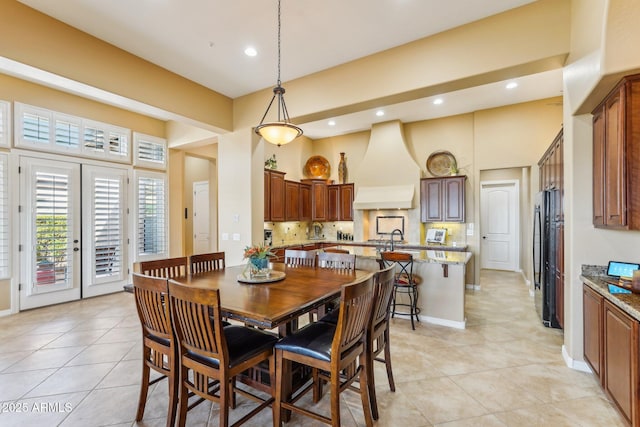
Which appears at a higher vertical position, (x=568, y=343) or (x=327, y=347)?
(x=327, y=347)

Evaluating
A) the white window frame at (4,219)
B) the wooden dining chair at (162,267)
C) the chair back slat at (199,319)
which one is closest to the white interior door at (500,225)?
the wooden dining chair at (162,267)

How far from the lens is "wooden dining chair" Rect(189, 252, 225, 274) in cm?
315

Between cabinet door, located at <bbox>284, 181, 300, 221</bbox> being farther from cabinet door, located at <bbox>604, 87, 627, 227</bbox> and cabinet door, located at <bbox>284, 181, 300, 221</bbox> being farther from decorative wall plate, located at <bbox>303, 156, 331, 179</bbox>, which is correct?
cabinet door, located at <bbox>604, 87, 627, 227</bbox>

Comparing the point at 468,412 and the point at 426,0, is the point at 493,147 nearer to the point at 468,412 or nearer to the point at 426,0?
the point at 426,0

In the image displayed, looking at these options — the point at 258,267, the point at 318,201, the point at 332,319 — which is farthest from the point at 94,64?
the point at 318,201

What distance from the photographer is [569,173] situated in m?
2.85

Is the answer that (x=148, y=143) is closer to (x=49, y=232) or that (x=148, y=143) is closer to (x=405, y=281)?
(x=49, y=232)

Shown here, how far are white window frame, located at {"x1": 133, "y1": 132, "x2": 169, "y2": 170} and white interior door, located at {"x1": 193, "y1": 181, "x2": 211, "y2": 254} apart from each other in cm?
139

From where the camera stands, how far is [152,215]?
615 cm

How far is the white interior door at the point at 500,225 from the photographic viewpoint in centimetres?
747

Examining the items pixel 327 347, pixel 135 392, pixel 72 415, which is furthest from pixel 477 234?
pixel 72 415

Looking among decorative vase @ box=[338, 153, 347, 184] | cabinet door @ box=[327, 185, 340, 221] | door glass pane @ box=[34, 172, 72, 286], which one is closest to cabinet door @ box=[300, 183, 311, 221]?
cabinet door @ box=[327, 185, 340, 221]

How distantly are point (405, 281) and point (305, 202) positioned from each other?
3952 mm

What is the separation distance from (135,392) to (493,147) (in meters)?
6.79
